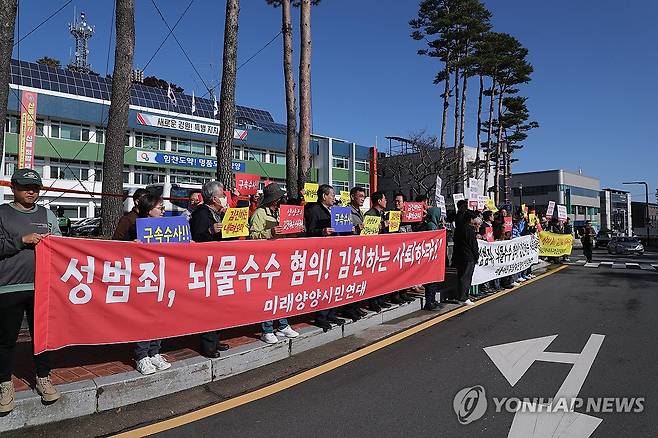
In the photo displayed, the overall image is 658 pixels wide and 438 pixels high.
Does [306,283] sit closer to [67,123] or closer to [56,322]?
[56,322]

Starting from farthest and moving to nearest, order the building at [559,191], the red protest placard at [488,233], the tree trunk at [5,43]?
1. the building at [559,191]
2. the red protest placard at [488,233]
3. the tree trunk at [5,43]

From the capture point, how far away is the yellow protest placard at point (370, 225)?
7336 millimetres

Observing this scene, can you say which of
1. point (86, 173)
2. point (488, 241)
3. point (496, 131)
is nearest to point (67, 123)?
point (86, 173)

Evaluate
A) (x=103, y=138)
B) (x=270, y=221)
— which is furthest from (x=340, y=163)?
(x=270, y=221)

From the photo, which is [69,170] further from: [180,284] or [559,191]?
[559,191]

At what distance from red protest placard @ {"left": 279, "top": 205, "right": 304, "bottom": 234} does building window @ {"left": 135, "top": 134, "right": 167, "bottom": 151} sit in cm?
3961

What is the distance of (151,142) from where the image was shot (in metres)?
43.0

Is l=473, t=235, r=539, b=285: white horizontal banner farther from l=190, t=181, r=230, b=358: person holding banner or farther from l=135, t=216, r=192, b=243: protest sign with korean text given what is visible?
l=135, t=216, r=192, b=243: protest sign with korean text

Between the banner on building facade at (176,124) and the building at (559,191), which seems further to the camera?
the building at (559,191)

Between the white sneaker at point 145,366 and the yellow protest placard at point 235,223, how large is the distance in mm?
1559

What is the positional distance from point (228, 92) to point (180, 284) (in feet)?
26.4

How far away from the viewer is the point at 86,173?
3953cm

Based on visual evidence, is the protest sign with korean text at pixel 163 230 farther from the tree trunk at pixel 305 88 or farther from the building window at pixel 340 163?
the building window at pixel 340 163

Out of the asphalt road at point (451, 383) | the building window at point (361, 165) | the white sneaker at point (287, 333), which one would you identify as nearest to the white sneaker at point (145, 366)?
the asphalt road at point (451, 383)
